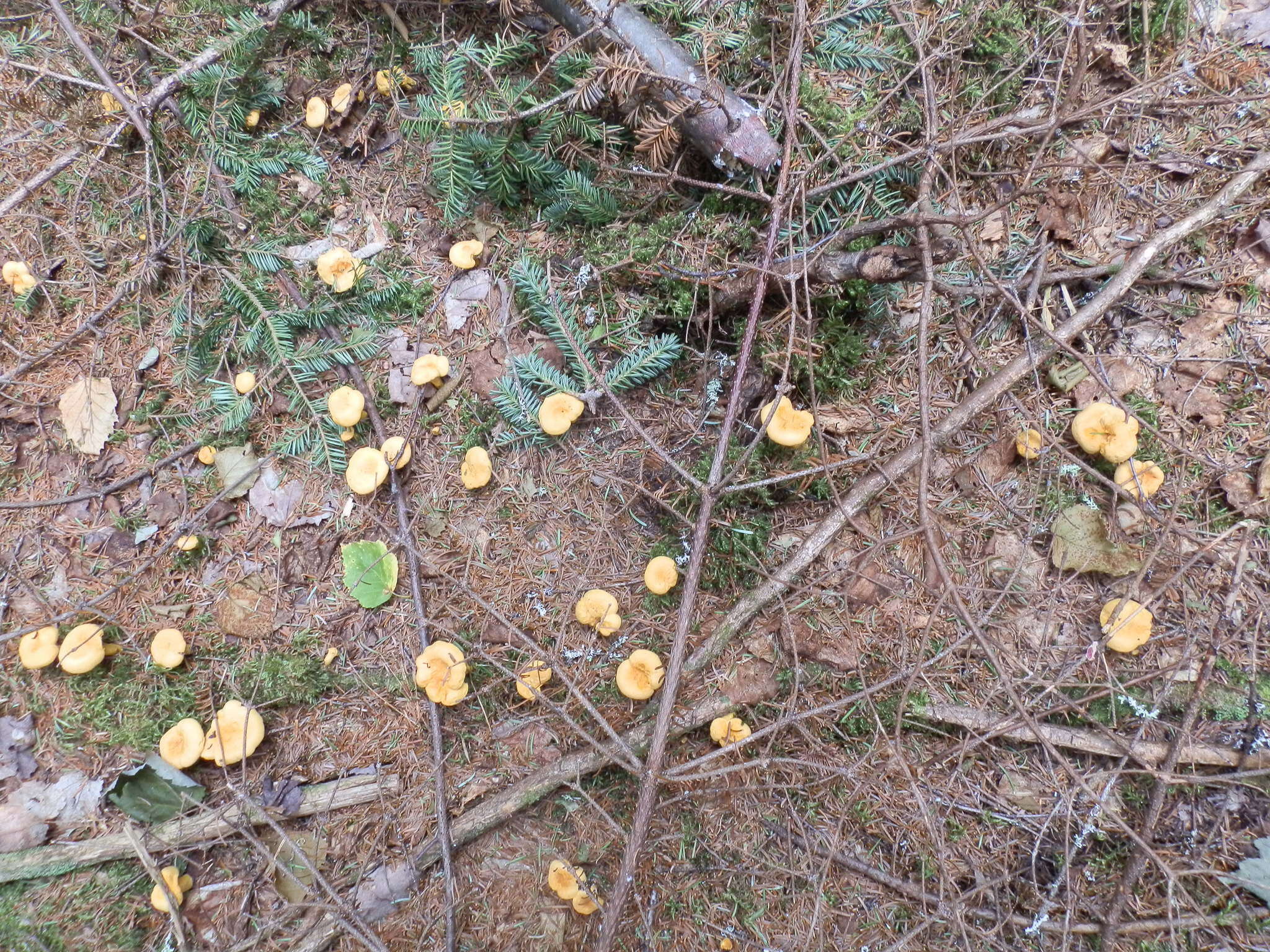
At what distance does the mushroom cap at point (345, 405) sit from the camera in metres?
3.26

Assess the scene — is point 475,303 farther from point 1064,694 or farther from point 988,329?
point 1064,694

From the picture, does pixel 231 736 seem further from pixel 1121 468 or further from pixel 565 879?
pixel 1121 468

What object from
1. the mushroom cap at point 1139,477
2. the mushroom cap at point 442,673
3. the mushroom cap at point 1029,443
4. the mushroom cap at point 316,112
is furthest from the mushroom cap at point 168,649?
the mushroom cap at point 1139,477

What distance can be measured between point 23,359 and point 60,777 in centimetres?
232

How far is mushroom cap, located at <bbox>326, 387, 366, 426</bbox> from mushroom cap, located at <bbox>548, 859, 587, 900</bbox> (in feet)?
7.76

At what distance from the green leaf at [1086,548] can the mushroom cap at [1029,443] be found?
0.31 meters

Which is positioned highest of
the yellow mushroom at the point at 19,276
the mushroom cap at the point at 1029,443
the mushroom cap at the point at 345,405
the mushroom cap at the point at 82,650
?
the yellow mushroom at the point at 19,276

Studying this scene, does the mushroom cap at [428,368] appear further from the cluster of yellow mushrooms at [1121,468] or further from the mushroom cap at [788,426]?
the cluster of yellow mushrooms at [1121,468]

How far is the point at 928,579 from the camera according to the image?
312 cm

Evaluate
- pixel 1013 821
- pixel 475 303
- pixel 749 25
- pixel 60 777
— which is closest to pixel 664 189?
pixel 749 25

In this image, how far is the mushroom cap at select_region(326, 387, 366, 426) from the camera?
3.26m

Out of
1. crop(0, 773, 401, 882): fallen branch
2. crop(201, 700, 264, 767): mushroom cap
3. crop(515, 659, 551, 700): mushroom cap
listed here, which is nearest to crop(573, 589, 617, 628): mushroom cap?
crop(515, 659, 551, 700): mushroom cap

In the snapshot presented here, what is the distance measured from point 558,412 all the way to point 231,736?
2.23 metres

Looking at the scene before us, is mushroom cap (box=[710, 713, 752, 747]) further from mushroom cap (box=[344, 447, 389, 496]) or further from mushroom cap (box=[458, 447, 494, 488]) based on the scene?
mushroom cap (box=[344, 447, 389, 496])
